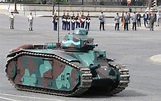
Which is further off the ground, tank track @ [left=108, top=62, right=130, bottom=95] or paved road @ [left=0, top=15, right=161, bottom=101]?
tank track @ [left=108, top=62, right=130, bottom=95]

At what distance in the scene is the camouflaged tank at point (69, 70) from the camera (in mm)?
15023

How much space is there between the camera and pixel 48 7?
310 ft

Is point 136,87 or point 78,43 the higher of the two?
point 78,43

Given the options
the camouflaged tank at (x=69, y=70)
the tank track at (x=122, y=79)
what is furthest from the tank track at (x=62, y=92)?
the tank track at (x=122, y=79)

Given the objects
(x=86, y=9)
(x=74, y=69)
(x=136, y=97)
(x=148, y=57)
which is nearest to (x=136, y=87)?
(x=136, y=97)

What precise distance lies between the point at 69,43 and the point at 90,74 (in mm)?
1374

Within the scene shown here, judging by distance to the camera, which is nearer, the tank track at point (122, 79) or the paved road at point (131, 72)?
the paved road at point (131, 72)

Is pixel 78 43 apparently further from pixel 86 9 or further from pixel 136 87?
pixel 86 9

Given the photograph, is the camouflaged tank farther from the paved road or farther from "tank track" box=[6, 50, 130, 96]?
the paved road

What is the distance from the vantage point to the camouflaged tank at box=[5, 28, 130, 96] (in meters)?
15.0

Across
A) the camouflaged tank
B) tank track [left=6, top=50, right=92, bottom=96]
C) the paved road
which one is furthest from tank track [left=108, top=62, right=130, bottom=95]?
tank track [left=6, top=50, right=92, bottom=96]

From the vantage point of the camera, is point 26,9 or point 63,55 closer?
point 63,55

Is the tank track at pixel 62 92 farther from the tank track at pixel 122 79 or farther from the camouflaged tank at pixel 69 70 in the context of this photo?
the tank track at pixel 122 79

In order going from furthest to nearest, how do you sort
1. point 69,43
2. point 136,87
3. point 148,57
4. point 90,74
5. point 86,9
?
point 86,9
point 148,57
point 136,87
point 69,43
point 90,74
